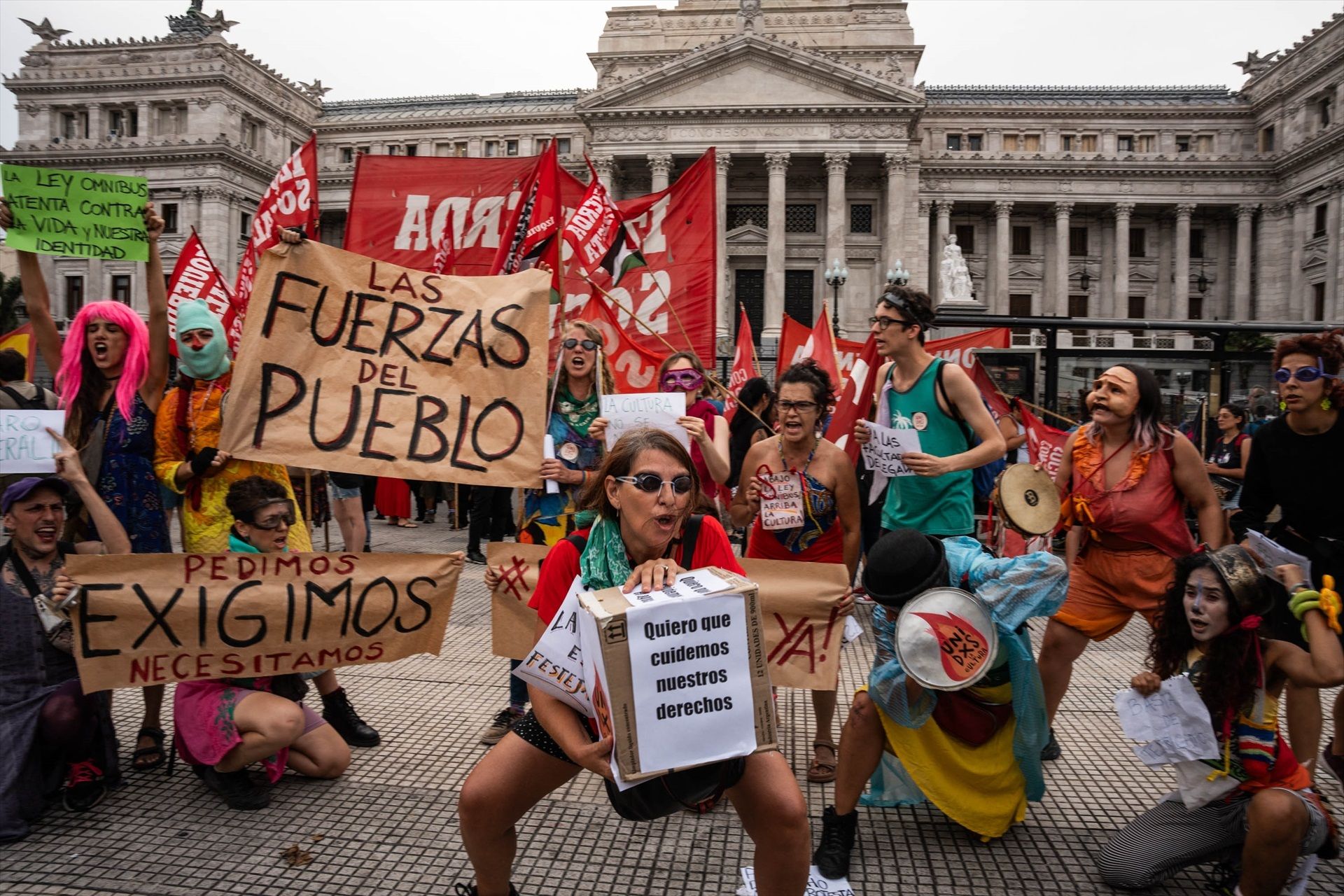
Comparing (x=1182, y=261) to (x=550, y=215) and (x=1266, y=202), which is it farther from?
(x=550, y=215)

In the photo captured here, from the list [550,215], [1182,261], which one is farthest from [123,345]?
[1182,261]

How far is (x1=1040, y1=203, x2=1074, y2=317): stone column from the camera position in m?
45.4

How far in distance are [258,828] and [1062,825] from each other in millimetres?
3049

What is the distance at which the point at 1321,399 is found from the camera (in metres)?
3.61

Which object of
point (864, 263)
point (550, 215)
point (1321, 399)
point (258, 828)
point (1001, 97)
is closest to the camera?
point (258, 828)

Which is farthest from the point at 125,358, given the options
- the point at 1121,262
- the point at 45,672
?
the point at 1121,262

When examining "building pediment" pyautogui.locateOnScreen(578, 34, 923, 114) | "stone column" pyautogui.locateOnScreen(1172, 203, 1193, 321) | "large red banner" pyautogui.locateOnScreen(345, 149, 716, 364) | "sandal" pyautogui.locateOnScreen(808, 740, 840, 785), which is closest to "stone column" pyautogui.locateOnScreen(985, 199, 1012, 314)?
"stone column" pyautogui.locateOnScreen(1172, 203, 1193, 321)

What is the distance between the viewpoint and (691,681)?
2.00 m

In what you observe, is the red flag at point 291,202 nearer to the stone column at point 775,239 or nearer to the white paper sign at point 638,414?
the white paper sign at point 638,414

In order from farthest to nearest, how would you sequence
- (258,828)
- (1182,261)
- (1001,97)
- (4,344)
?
1. (1001,97)
2. (1182,261)
3. (4,344)
4. (258,828)

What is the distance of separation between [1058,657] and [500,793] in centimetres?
242

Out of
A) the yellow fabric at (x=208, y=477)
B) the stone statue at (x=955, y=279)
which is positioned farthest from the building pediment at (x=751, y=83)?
the yellow fabric at (x=208, y=477)

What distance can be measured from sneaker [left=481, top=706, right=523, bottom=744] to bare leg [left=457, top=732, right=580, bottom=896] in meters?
1.76

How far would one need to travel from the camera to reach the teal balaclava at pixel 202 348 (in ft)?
12.2
